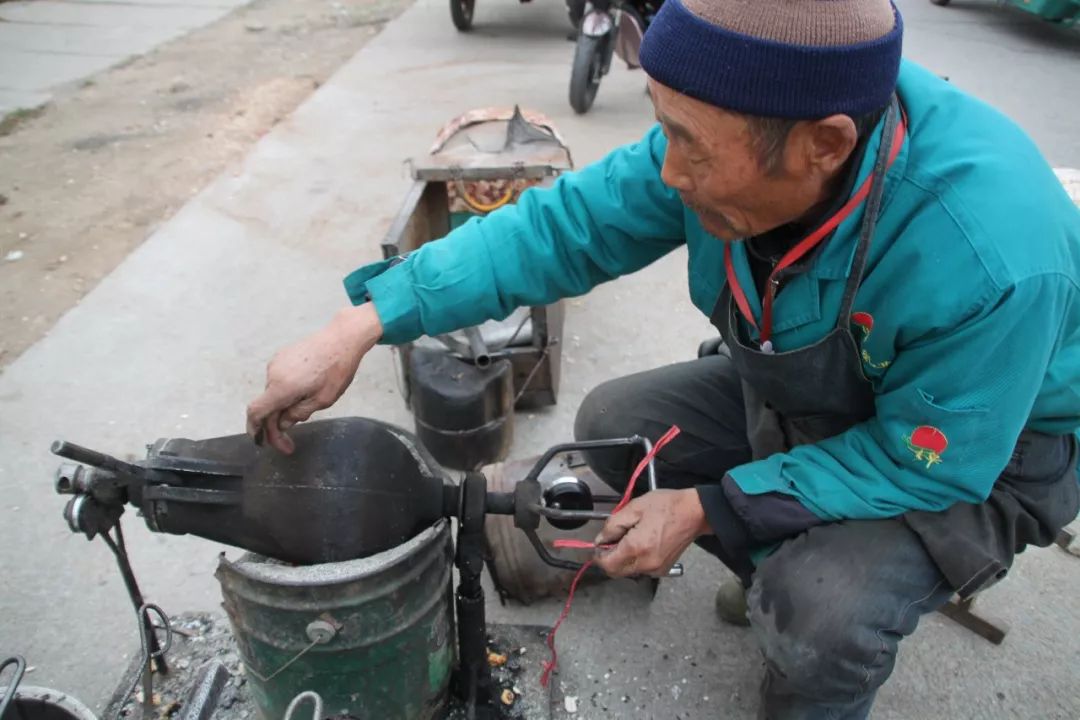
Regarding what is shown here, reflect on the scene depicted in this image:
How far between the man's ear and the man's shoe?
1.15m

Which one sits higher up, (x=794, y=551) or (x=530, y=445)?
(x=794, y=551)

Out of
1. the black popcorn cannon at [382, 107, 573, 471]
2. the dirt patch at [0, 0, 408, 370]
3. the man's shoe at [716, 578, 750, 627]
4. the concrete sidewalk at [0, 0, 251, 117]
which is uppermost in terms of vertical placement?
the black popcorn cannon at [382, 107, 573, 471]

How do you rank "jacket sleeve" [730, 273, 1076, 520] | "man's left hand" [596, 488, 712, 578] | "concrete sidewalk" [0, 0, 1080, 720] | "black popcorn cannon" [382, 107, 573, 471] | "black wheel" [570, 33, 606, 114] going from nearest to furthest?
1. "jacket sleeve" [730, 273, 1076, 520]
2. "man's left hand" [596, 488, 712, 578]
3. "concrete sidewalk" [0, 0, 1080, 720]
4. "black popcorn cannon" [382, 107, 573, 471]
5. "black wheel" [570, 33, 606, 114]

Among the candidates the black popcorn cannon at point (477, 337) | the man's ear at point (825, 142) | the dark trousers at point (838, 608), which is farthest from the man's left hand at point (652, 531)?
the black popcorn cannon at point (477, 337)

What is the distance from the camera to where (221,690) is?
5.71 ft

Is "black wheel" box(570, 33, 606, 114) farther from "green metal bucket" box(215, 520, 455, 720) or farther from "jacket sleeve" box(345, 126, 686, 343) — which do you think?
"green metal bucket" box(215, 520, 455, 720)

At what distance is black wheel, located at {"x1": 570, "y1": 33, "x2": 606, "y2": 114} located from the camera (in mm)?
5145

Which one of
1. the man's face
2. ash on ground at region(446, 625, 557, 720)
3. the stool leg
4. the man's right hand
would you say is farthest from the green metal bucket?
the stool leg

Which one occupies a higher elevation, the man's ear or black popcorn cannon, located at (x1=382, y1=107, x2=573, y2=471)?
the man's ear

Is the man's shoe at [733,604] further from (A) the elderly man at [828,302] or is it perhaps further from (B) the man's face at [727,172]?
(B) the man's face at [727,172]

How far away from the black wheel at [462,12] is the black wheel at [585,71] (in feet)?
7.33

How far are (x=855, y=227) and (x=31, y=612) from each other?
6.72ft

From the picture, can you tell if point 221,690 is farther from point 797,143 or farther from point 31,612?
point 797,143

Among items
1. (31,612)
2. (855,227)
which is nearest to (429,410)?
(31,612)
